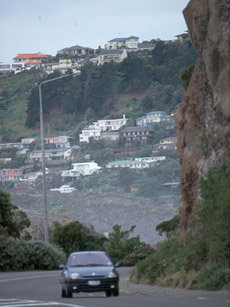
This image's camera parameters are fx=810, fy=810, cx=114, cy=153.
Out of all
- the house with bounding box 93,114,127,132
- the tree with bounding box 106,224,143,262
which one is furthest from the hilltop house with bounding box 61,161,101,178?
the tree with bounding box 106,224,143,262

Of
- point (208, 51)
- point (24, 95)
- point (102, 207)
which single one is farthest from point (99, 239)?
point (24, 95)

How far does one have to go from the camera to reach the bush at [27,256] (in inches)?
1433

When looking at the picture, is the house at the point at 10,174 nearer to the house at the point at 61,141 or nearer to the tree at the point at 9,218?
the house at the point at 61,141

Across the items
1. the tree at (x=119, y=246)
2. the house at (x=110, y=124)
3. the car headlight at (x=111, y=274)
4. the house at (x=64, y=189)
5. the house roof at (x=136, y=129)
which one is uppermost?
the house at (x=110, y=124)

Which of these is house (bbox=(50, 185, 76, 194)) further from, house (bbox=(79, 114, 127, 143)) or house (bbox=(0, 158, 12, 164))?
house (bbox=(0, 158, 12, 164))

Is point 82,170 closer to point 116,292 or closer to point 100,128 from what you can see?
point 100,128

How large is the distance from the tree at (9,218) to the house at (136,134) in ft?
419

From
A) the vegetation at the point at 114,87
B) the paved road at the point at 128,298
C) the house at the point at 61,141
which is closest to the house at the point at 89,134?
the house at the point at 61,141

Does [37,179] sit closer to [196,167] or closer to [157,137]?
[157,137]

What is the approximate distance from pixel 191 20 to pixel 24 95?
17588cm

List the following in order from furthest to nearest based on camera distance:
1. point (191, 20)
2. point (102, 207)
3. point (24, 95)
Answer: point (24, 95) → point (102, 207) → point (191, 20)

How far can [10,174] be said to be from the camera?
550 feet

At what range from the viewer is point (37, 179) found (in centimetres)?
15762

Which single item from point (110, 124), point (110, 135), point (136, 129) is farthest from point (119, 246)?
point (110, 124)
